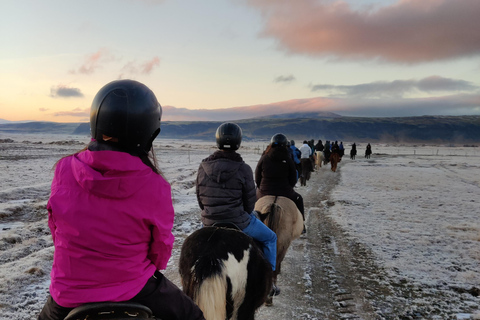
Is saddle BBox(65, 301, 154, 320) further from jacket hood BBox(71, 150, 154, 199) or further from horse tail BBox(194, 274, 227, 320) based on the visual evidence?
horse tail BBox(194, 274, 227, 320)

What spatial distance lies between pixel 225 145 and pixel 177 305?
2.29 meters

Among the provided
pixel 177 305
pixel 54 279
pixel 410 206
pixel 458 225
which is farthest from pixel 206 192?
pixel 410 206

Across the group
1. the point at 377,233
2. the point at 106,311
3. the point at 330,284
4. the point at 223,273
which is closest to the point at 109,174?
the point at 106,311

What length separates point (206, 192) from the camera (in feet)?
11.8

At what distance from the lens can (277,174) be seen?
5.66 metres

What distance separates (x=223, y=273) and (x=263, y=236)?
107 cm

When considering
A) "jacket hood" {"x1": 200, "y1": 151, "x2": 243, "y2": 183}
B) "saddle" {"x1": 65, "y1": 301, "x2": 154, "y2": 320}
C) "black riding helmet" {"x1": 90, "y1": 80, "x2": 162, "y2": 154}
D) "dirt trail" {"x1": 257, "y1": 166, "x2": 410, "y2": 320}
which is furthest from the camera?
"dirt trail" {"x1": 257, "y1": 166, "x2": 410, "y2": 320}

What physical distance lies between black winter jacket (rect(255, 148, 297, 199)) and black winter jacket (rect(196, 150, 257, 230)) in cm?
203

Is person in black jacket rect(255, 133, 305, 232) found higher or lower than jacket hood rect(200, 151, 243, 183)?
lower

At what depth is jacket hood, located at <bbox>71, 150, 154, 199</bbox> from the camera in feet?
4.78

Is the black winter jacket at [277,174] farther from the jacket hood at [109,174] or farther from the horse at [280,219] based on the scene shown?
the jacket hood at [109,174]

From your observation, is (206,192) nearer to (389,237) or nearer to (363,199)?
(389,237)

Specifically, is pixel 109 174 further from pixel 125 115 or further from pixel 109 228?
pixel 125 115

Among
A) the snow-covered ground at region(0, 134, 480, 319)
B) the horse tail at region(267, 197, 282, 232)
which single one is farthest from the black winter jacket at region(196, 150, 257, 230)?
the snow-covered ground at region(0, 134, 480, 319)
